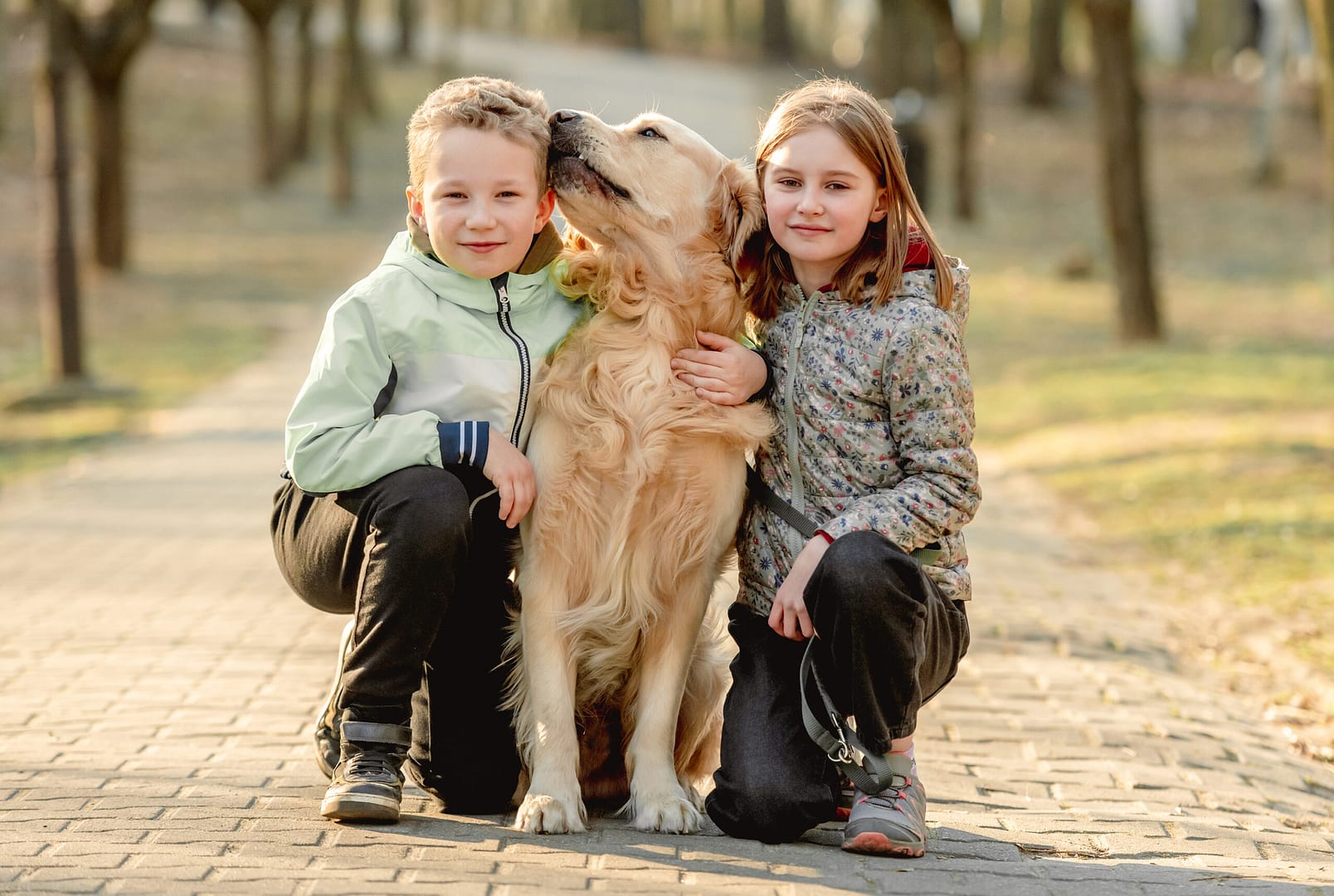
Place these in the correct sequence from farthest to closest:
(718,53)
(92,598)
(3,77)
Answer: (718,53)
(3,77)
(92,598)

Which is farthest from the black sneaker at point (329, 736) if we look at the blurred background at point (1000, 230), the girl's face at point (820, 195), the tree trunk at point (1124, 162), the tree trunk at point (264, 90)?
the tree trunk at point (264, 90)

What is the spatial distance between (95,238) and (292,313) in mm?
3565

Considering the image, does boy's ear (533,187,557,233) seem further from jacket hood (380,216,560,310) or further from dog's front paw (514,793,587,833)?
dog's front paw (514,793,587,833)

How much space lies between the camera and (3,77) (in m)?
28.9

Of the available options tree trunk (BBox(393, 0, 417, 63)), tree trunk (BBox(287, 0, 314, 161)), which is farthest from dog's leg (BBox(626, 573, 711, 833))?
tree trunk (BBox(393, 0, 417, 63))

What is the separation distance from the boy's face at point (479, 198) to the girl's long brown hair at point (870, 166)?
67 cm

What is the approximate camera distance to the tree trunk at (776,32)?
146 feet

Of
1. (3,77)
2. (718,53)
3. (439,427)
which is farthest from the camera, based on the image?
(718,53)

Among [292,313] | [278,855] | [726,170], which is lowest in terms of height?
[292,313]

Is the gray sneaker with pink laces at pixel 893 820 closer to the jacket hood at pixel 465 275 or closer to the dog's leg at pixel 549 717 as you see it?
the dog's leg at pixel 549 717

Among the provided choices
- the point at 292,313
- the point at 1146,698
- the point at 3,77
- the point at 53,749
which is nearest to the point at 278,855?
the point at 53,749

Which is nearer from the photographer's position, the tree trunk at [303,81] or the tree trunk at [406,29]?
the tree trunk at [303,81]

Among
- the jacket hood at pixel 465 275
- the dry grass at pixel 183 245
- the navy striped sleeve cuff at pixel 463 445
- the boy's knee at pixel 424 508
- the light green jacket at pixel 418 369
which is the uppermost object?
the jacket hood at pixel 465 275

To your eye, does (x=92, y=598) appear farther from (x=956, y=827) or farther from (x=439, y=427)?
(x=956, y=827)
